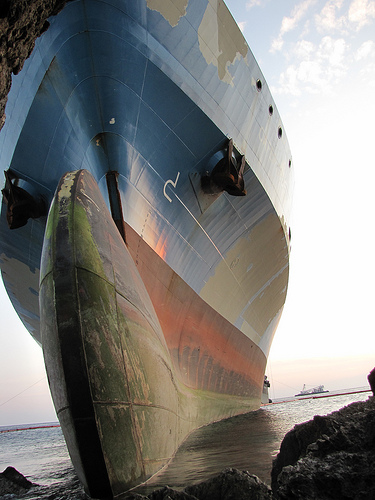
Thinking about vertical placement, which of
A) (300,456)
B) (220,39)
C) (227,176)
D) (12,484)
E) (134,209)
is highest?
(220,39)

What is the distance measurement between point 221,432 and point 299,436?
411 cm

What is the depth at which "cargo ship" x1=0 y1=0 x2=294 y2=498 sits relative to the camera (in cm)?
277

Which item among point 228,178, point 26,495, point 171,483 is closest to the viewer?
point 171,483

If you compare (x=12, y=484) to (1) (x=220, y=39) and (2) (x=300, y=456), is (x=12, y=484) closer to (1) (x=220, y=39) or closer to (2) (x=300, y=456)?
(2) (x=300, y=456)

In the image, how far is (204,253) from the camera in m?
6.43

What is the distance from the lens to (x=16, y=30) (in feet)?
7.71

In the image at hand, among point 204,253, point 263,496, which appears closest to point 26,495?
point 263,496

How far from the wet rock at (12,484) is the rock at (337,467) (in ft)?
11.0

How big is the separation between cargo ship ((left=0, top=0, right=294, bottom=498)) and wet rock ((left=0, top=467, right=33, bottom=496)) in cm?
167

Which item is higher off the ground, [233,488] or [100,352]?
[100,352]

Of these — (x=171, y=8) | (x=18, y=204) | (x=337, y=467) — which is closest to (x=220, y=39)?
(x=171, y=8)

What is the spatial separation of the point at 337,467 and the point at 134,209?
13.6 ft

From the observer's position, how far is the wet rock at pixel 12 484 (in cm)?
372

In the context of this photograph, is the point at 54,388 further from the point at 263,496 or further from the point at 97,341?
the point at 263,496
